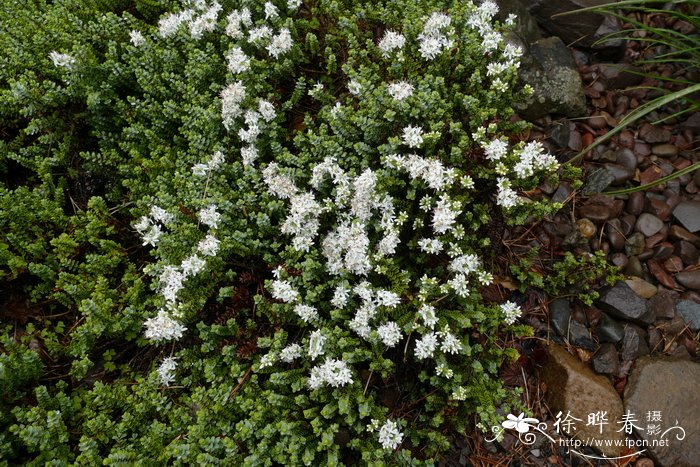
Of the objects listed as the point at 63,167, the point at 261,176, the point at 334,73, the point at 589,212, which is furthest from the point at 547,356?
the point at 63,167

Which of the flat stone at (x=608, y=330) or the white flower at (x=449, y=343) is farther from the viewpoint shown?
the flat stone at (x=608, y=330)

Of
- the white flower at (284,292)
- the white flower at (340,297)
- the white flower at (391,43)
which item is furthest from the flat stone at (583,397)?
the white flower at (391,43)

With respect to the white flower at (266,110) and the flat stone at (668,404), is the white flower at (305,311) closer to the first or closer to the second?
the white flower at (266,110)

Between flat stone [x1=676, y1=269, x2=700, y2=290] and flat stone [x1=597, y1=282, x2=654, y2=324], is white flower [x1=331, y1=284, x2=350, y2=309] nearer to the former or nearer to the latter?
flat stone [x1=597, y1=282, x2=654, y2=324]

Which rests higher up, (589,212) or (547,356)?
(589,212)

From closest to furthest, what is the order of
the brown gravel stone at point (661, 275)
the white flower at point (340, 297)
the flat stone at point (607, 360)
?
the white flower at point (340, 297) < the flat stone at point (607, 360) < the brown gravel stone at point (661, 275)

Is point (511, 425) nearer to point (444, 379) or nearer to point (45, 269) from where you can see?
point (444, 379)
